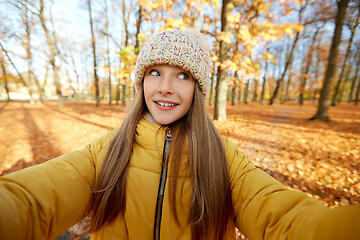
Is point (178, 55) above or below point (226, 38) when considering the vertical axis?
below

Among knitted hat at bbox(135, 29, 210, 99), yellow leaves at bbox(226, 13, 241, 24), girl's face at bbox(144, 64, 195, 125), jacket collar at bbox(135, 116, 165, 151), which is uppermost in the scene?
yellow leaves at bbox(226, 13, 241, 24)

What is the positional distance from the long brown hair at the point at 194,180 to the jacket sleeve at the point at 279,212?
0.14m

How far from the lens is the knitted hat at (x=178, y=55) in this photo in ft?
4.33

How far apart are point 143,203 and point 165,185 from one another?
218 mm

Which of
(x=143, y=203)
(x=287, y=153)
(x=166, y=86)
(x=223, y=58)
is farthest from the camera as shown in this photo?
(x=223, y=58)

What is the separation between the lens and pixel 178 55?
1.32 meters

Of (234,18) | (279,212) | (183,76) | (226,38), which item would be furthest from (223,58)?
(279,212)

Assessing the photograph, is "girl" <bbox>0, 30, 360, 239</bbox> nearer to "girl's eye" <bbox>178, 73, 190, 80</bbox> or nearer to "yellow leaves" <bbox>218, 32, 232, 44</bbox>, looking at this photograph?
"girl's eye" <bbox>178, 73, 190, 80</bbox>

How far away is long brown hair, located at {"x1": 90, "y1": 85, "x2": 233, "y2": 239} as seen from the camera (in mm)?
1150

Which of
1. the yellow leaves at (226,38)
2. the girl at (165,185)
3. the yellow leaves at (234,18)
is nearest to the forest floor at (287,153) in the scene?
the girl at (165,185)

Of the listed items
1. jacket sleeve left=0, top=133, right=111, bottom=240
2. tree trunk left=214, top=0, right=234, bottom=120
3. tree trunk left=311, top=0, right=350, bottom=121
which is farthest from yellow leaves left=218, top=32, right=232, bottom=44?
tree trunk left=311, top=0, right=350, bottom=121

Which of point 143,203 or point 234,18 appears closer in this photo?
point 143,203

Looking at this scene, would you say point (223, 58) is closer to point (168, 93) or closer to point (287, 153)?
point (287, 153)

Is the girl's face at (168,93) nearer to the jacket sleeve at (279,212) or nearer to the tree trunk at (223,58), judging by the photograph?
the jacket sleeve at (279,212)
